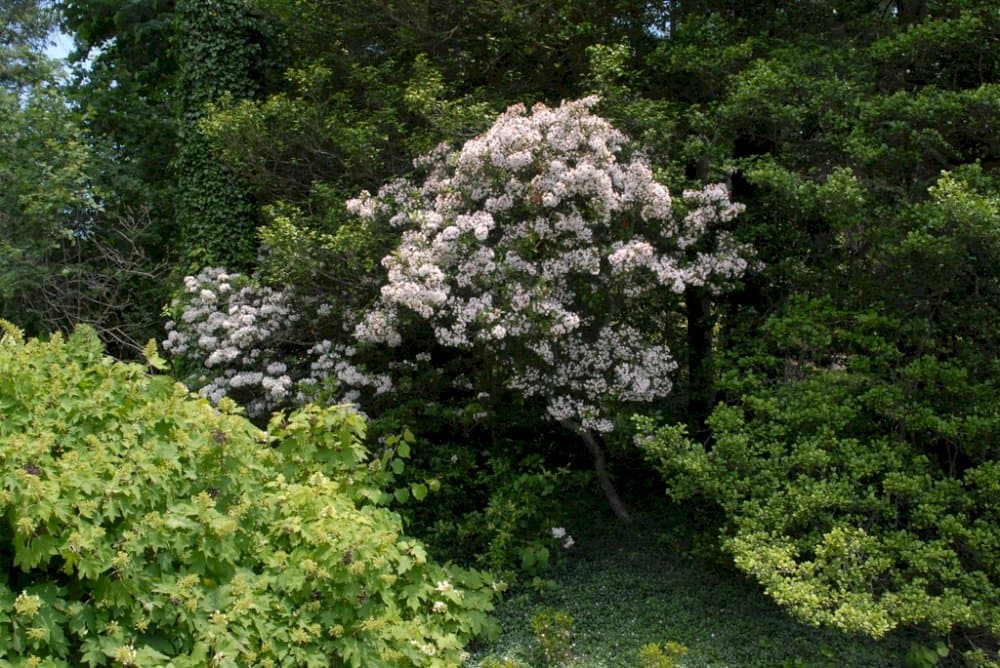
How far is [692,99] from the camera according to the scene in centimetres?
700

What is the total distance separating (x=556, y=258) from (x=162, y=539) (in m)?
2.85

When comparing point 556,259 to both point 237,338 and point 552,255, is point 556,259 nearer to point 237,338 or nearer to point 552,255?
point 552,255

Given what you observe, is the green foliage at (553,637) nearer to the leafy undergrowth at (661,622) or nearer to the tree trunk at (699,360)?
the leafy undergrowth at (661,622)

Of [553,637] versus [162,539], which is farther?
[553,637]

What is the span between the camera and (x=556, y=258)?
17.7 feet

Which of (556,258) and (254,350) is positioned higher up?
(556,258)

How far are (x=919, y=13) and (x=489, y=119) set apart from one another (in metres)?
3.09

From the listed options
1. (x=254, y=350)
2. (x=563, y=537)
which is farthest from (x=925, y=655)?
(x=254, y=350)

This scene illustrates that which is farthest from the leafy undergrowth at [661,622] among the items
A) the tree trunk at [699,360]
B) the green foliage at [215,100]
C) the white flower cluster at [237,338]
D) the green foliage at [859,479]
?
the green foliage at [215,100]

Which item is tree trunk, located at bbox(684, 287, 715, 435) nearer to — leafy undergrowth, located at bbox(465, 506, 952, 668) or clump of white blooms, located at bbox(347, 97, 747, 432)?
clump of white blooms, located at bbox(347, 97, 747, 432)

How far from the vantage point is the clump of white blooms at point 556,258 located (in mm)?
5254

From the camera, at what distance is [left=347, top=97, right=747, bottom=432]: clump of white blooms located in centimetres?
525

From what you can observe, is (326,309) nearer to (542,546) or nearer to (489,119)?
(489,119)

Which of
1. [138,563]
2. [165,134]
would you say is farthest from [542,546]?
[165,134]
